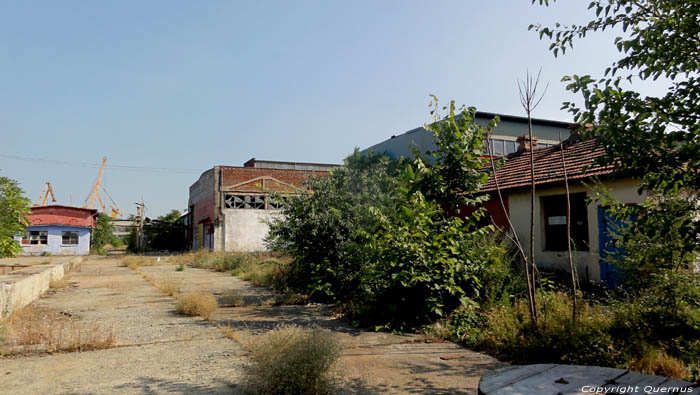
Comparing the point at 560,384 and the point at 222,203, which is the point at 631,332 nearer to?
the point at 560,384

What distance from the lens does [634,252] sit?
5.81 meters

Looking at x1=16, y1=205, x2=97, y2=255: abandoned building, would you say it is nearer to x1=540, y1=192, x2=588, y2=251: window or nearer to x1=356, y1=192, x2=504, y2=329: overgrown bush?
x1=356, y1=192, x2=504, y2=329: overgrown bush

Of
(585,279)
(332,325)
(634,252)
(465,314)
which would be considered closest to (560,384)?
(634,252)

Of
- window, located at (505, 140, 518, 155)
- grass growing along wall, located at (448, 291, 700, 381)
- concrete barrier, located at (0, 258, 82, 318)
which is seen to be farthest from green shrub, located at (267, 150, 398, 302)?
window, located at (505, 140, 518, 155)

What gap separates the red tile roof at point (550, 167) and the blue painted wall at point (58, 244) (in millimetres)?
41418

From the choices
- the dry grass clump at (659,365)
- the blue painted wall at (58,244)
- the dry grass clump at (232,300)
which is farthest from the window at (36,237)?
the dry grass clump at (659,365)

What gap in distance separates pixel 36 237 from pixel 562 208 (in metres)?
44.6

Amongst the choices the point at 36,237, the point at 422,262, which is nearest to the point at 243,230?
the point at 36,237

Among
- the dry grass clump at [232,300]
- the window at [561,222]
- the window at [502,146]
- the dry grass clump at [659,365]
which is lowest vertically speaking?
the dry grass clump at [232,300]

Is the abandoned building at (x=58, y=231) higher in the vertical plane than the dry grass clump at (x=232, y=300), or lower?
higher

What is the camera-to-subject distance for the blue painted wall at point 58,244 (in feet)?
133

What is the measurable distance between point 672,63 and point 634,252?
8.97ft

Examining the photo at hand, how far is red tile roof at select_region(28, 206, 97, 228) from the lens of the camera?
41.0 metres

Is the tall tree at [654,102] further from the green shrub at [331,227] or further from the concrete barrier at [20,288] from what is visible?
the concrete barrier at [20,288]
